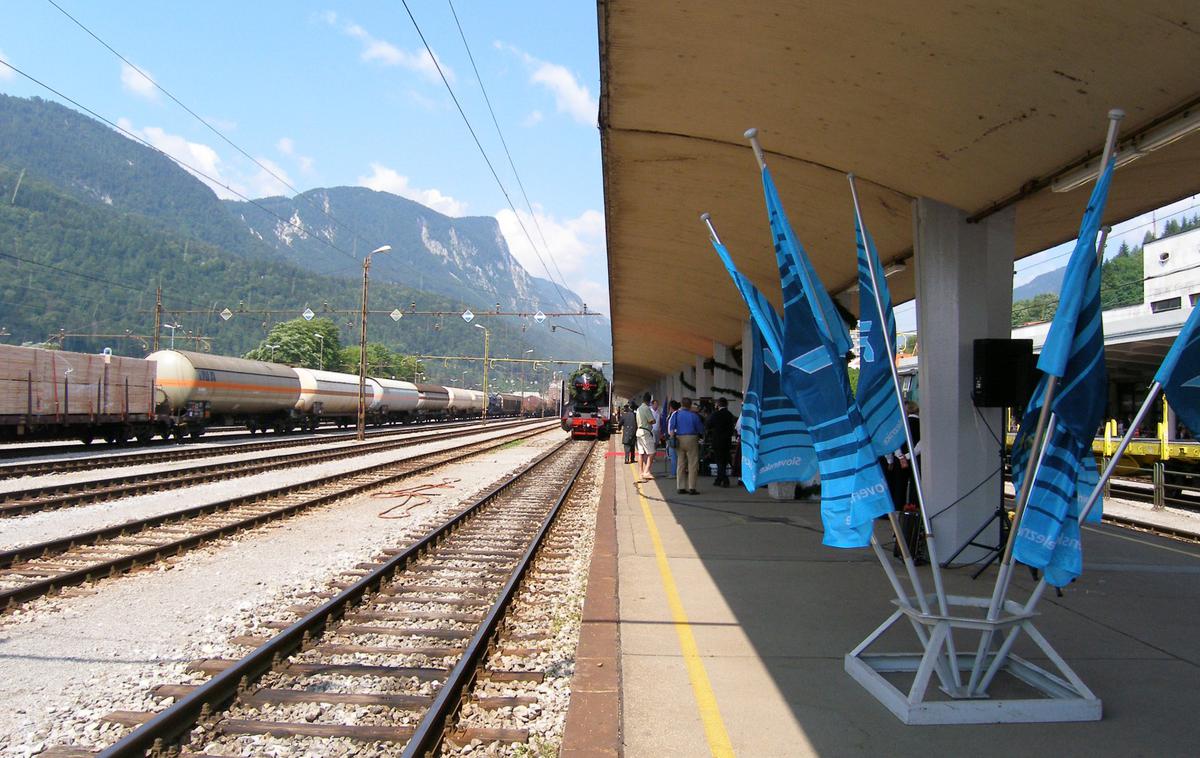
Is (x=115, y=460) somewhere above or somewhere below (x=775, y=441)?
below

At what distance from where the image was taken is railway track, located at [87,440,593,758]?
4117mm

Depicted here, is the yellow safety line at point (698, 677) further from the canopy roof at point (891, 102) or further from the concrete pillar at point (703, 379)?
the concrete pillar at point (703, 379)

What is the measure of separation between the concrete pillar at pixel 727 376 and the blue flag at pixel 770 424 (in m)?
15.5

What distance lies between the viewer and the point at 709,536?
31.9 feet

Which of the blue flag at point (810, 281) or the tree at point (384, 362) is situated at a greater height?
the tree at point (384, 362)

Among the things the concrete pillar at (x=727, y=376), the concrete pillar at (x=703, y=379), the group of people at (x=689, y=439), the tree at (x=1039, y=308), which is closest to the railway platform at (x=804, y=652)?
the group of people at (x=689, y=439)

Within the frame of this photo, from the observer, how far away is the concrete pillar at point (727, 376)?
69.6ft

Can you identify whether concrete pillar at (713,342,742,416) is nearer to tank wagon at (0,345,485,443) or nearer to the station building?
the station building

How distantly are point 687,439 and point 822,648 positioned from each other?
853cm

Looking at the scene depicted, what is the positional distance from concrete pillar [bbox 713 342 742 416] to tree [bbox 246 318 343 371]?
77.0m

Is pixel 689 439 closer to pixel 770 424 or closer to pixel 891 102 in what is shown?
A: pixel 770 424

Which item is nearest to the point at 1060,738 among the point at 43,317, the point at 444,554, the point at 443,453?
the point at 444,554

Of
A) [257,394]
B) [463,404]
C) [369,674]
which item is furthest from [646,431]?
[463,404]

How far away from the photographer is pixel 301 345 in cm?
10038
